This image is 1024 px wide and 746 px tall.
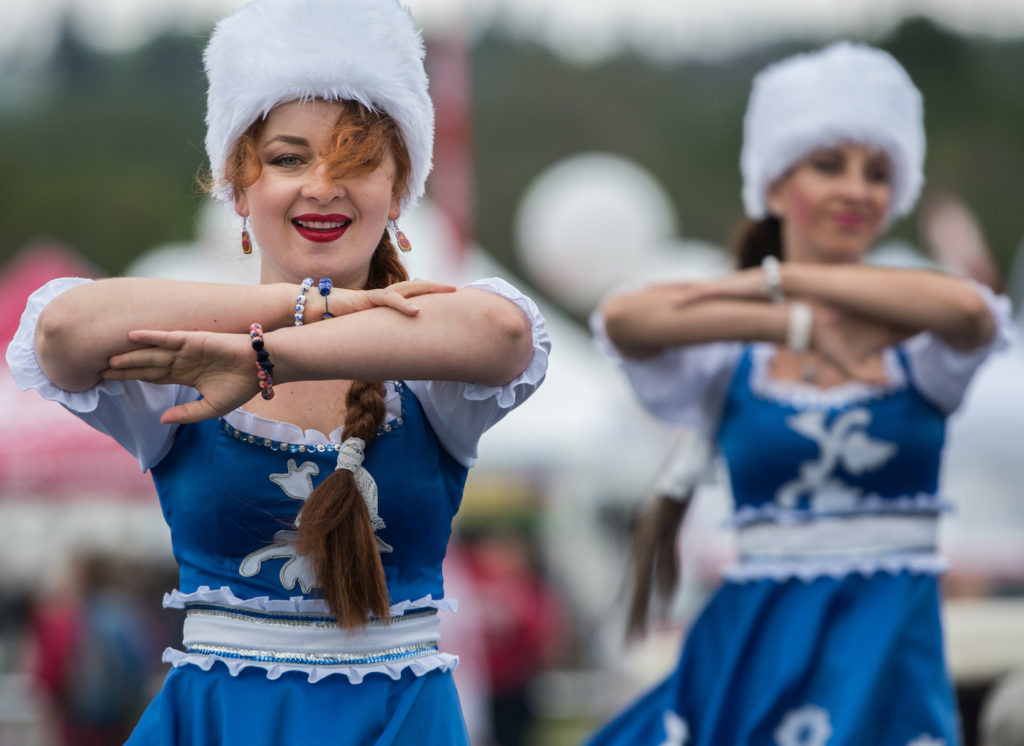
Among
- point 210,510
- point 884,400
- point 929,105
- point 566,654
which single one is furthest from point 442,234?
point 929,105

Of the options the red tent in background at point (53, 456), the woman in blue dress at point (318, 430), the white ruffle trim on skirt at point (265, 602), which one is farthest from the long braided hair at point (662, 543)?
the red tent in background at point (53, 456)

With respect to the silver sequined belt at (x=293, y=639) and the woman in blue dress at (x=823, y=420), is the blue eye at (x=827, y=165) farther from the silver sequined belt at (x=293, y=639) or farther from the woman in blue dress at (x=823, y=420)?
the silver sequined belt at (x=293, y=639)

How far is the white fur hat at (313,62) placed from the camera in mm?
2113

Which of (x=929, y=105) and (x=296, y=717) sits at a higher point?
(x=929, y=105)

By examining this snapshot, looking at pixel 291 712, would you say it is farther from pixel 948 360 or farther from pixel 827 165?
pixel 827 165

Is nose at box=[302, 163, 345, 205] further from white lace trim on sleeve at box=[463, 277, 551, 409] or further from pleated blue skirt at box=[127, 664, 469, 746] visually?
pleated blue skirt at box=[127, 664, 469, 746]

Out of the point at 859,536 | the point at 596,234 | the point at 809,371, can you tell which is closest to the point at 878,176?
the point at 809,371

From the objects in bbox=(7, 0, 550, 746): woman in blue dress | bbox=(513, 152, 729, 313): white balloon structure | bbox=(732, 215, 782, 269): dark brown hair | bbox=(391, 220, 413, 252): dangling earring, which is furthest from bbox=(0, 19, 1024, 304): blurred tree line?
bbox=(7, 0, 550, 746): woman in blue dress

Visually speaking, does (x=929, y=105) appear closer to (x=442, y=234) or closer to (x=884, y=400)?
(x=442, y=234)

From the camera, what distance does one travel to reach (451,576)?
830 centimetres

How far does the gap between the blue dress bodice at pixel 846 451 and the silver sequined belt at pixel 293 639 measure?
1.35m

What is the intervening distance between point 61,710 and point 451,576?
7.38 ft

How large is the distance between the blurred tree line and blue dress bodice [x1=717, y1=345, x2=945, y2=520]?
92.9 feet

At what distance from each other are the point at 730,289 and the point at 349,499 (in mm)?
1305
